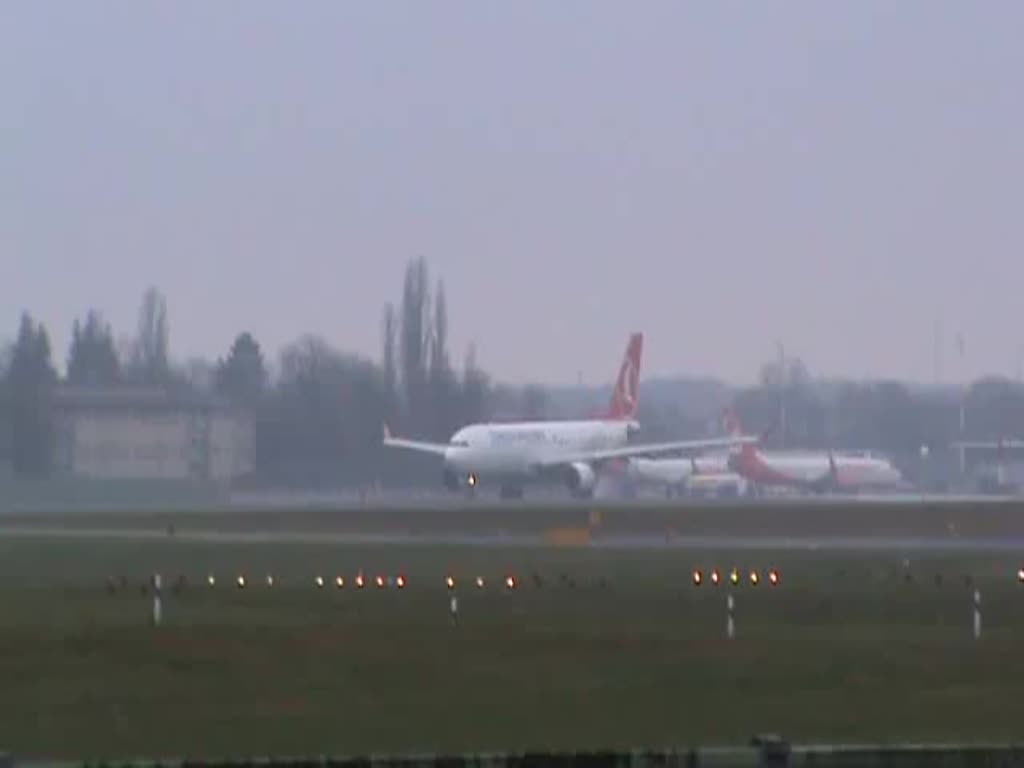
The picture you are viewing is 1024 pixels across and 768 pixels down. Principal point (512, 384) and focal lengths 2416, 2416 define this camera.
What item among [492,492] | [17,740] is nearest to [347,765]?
[17,740]

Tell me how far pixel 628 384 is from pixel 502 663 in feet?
317

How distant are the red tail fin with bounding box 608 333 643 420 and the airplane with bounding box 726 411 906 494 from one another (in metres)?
6.36

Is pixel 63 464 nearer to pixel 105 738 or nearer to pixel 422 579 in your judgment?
pixel 422 579

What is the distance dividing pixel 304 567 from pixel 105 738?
29.1 meters

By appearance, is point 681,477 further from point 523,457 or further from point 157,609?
point 157,609

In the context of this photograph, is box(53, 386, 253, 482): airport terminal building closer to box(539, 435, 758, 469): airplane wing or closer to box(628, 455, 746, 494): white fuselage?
box(628, 455, 746, 494): white fuselage

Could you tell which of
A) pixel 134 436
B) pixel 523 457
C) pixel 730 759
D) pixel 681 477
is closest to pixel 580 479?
pixel 523 457

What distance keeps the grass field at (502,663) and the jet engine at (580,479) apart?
196 ft

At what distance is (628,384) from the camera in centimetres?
12375

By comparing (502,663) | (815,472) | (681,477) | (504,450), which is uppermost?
(504,450)

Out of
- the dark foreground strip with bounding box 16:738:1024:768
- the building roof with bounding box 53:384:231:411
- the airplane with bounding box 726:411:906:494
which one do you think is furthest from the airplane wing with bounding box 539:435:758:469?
the dark foreground strip with bounding box 16:738:1024:768

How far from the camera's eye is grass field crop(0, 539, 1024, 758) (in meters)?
21.0

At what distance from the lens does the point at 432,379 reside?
512 feet

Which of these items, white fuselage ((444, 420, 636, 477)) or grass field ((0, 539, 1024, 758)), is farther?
white fuselage ((444, 420, 636, 477))
